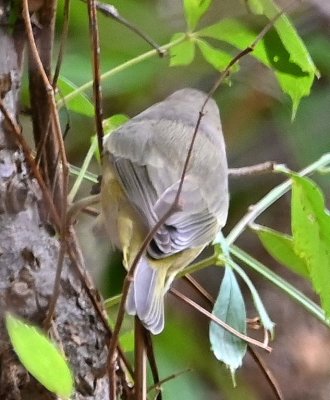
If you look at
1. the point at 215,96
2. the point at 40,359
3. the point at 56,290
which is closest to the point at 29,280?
the point at 56,290

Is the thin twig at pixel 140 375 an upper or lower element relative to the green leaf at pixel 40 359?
lower

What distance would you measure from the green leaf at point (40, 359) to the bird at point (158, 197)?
19 cm

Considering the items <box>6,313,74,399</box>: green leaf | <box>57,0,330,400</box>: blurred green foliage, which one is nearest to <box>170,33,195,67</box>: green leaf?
<box>57,0,330,400</box>: blurred green foliage

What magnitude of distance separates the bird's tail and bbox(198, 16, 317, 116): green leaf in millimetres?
217

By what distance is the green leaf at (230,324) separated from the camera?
780mm

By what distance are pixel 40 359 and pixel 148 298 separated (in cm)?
23

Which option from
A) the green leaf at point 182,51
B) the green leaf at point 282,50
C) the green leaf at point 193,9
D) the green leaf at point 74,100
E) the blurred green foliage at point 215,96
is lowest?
the blurred green foliage at point 215,96

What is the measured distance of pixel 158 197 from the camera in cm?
86

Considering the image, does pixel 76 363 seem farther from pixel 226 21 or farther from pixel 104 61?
pixel 104 61

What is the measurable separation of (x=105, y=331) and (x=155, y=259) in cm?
9

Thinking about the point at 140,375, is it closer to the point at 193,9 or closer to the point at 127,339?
the point at 127,339

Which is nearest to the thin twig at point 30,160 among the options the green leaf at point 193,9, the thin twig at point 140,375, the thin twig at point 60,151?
the thin twig at point 60,151

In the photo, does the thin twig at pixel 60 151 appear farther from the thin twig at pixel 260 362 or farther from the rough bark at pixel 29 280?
the thin twig at pixel 260 362

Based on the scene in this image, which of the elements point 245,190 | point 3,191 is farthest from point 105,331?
point 245,190
